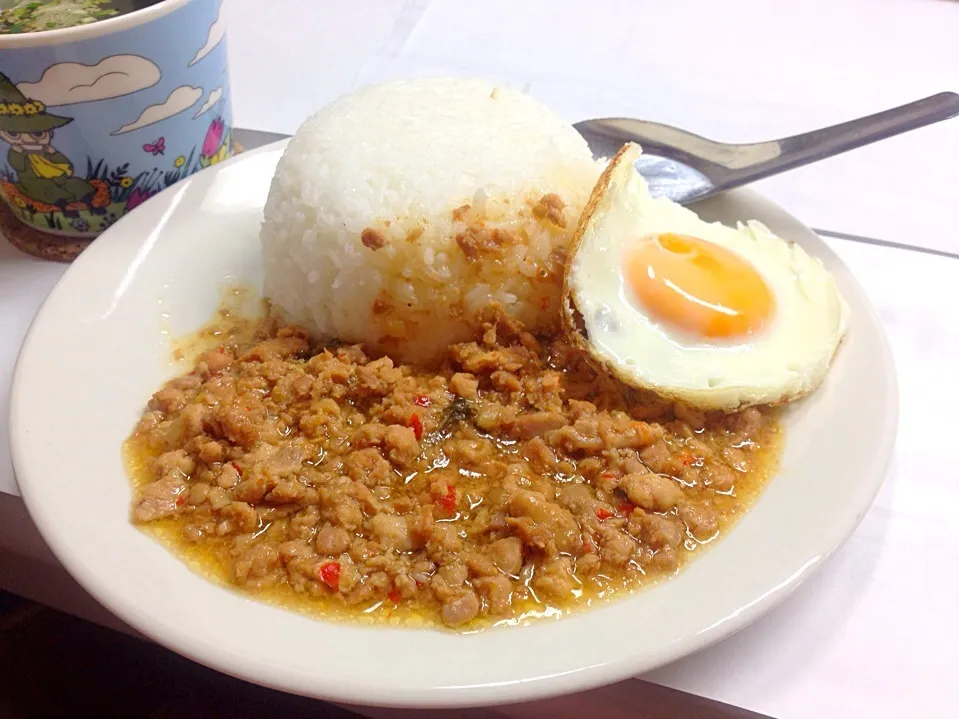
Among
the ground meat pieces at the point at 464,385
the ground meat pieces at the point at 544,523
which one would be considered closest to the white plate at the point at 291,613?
the ground meat pieces at the point at 544,523

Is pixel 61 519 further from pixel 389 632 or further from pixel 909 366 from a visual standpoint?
pixel 909 366

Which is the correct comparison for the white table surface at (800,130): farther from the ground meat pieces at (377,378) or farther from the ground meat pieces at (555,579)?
the ground meat pieces at (377,378)

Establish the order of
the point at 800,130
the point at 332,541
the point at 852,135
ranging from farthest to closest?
the point at 800,130 < the point at 852,135 < the point at 332,541

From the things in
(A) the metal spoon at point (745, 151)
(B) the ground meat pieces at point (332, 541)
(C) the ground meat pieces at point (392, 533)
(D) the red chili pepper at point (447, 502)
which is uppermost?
(A) the metal spoon at point (745, 151)

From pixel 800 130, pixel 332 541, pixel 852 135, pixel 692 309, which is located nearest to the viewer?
pixel 332 541

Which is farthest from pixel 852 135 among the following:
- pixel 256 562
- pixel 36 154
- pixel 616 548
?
pixel 36 154

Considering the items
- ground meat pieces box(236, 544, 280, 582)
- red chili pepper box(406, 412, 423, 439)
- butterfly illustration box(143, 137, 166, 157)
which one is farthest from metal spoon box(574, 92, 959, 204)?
ground meat pieces box(236, 544, 280, 582)

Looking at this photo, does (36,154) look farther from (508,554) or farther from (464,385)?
(508,554)
